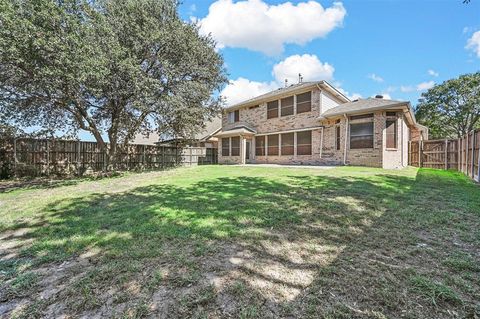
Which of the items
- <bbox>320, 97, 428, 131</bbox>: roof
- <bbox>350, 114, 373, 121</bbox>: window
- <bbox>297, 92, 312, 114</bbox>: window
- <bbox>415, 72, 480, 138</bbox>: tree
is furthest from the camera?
<bbox>415, 72, 480, 138</bbox>: tree

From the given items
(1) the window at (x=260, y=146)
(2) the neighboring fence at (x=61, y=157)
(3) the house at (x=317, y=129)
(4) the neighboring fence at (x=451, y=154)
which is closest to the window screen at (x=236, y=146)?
(3) the house at (x=317, y=129)

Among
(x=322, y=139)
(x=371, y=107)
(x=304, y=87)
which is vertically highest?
(x=304, y=87)

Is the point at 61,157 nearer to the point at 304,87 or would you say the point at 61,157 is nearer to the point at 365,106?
the point at 304,87

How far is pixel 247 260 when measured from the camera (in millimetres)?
2752

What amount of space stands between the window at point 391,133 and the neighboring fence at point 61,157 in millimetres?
15911

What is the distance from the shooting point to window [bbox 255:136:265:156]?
20237 mm

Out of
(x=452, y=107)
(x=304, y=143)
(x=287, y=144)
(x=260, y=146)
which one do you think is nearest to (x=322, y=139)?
(x=304, y=143)

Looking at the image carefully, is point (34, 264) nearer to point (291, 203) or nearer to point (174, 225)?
point (174, 225)

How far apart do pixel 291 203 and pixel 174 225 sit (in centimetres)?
246

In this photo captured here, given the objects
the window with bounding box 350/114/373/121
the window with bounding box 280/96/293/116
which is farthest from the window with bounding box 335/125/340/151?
the window with bounding box 280/96/293/116

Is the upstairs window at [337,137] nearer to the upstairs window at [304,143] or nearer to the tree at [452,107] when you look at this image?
the upstairs window at [304,143]

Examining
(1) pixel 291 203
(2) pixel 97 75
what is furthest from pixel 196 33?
(1) pixel 291 203

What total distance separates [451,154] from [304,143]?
8156mm

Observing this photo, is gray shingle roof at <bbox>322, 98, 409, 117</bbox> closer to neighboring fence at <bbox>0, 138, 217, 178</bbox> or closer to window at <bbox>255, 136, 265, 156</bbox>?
window at <bbox>255, 136, 265, 156</bbox>
